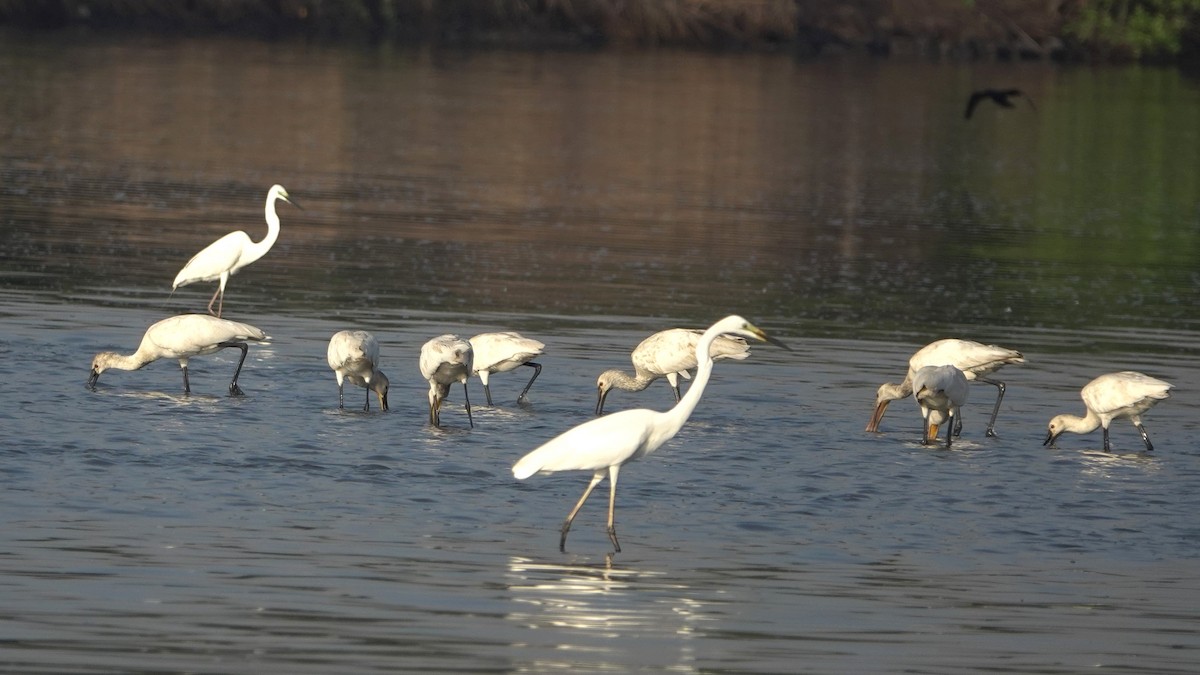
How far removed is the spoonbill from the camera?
1510 centimetres

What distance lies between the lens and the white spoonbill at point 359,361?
14.3 meters

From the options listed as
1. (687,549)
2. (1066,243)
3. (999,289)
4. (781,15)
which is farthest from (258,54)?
(687,549)

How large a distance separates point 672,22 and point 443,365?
6921 centimetres

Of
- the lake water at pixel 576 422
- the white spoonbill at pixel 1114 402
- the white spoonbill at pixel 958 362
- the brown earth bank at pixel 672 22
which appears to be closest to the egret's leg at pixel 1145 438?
the white spoonbill at pixel 1114 402

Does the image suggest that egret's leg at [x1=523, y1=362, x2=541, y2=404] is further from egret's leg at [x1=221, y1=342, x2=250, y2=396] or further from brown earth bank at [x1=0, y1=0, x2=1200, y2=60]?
brown earth bank at [x1=0, y1=0, x2=1200, y2=60]

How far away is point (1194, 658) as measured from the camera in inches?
354

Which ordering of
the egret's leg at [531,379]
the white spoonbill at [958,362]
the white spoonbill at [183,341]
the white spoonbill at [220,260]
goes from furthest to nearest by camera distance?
the white spoonbill at [220,260] < the egret's leg at [531,379] < the white spoonbill at [183,341] < the white spoonbill at [958,362]

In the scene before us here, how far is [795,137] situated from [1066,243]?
17422mm

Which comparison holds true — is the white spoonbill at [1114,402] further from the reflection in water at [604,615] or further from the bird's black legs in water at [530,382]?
the reflection in water at [604,615]

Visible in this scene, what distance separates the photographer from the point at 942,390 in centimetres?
1396

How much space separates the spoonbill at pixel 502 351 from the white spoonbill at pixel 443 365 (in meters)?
0.58

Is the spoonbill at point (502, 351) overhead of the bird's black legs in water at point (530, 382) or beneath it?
overhead

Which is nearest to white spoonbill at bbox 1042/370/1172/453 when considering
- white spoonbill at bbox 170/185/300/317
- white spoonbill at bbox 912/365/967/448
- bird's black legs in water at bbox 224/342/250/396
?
white spoonbill at bbox 912/365/967/448

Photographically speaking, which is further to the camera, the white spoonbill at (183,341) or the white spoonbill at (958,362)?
the white spoonbill at (183,341)
